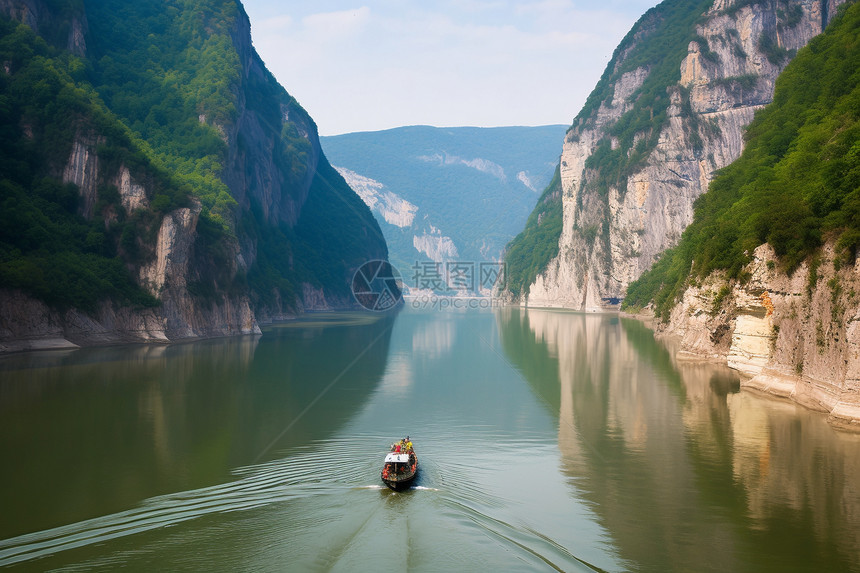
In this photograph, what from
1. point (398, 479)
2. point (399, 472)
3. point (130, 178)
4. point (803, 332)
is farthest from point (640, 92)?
point (398, 479)

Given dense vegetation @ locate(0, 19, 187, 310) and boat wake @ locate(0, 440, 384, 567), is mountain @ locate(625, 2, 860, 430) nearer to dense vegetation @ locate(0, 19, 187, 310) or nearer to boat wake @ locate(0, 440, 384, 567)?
boat wake @ locate(0, 440, 384, 567)

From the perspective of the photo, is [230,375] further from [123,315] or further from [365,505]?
[365,505]

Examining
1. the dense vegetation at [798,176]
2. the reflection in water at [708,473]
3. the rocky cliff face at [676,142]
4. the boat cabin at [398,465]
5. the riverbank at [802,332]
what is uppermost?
the rocky cliff face at [676,142]

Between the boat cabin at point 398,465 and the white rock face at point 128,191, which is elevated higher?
the white rock face at point 128,191

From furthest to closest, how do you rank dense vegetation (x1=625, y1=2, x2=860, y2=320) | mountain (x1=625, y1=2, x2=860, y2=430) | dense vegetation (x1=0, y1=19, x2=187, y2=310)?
dense vegetation (x1=0, y1=19, x2=187, y2=310), dense vegetation (x1=625, y1=2, x2=860, y2=320), mountain (x1=625, y1=2, x2=860, y2=430)

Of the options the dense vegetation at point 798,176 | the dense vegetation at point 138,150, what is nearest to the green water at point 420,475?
the dense vegetation at point 798,176

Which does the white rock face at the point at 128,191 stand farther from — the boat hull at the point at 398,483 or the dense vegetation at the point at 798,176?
the boat hull at the point at 398,483

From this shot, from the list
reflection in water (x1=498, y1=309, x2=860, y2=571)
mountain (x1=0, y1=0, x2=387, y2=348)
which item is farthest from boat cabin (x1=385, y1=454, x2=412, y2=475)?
mountain (x1=0, y1=0, x2=387, y2=348)
